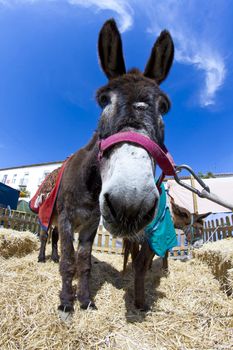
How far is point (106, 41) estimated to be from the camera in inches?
87.2

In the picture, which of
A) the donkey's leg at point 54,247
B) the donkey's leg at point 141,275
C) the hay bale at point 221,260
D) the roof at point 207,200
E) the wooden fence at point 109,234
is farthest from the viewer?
the roof at point 207,200

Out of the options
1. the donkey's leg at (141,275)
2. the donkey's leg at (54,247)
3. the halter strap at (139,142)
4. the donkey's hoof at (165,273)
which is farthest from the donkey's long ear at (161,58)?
the donkey's leg at (54,247)

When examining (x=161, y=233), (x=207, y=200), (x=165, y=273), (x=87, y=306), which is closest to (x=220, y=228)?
(x=207, y=200)

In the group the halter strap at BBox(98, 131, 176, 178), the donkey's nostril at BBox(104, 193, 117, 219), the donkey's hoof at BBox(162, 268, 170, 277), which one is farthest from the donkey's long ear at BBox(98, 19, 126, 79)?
the donkey's hoof at BBox(162, 268, 170, 277)

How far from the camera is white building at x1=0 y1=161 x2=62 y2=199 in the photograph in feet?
130

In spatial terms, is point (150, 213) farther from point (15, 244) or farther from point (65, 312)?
point (15, 244)

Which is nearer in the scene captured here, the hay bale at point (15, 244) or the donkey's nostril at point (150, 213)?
the donkey's nostril at point (150, 213)

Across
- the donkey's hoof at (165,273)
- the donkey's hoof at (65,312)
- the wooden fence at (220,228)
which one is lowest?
the donkey's hoof at (65,312)

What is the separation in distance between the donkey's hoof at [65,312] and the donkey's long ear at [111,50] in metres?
2.62

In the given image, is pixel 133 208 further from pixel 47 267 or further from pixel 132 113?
pixel 47 267

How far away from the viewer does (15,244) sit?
5.29m

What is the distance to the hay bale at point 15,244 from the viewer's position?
5.14 metres

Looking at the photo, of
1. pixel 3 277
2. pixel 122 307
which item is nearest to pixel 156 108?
pixel 122 307

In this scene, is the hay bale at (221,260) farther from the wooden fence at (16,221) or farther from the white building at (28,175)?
the white building at (28,175)
